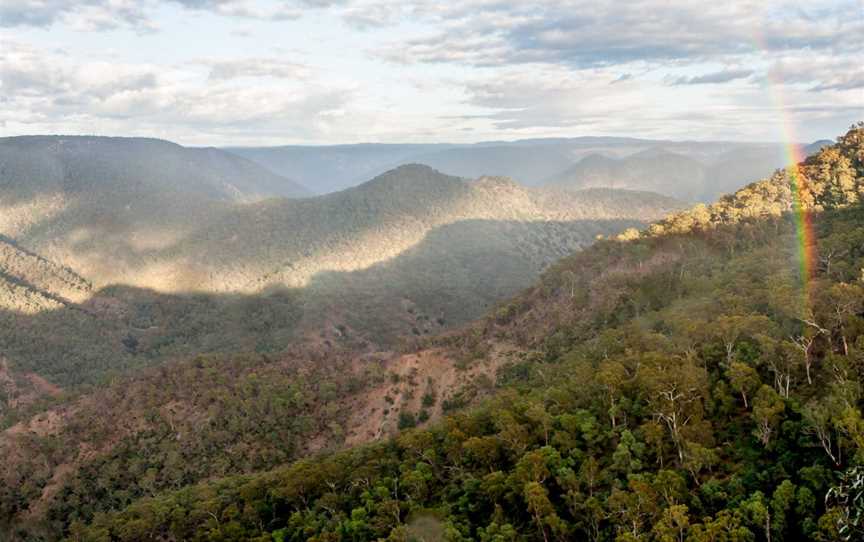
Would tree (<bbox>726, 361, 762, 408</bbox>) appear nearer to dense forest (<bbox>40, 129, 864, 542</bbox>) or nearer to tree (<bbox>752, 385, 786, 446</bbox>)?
dense forest (<bbox>40, 129, 864, 542</bbox>)

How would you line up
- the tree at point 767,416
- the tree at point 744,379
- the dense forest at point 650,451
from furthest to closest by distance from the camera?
1. the tree at point 744,379
2. the tree at point 767,416
3. the dense forest at point 650,451

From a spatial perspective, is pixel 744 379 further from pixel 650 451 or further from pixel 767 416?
pixel 650 451

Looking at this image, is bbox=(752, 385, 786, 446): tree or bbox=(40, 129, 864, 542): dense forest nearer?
bbox=(40, 129, 864, 542): dense forest

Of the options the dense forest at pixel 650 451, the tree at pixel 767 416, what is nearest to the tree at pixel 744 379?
the dense forest at pixel 650 451

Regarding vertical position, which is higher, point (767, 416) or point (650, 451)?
point (767, 416)

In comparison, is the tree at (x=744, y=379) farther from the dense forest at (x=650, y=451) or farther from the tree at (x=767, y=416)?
the tree at (x=767, y=416)

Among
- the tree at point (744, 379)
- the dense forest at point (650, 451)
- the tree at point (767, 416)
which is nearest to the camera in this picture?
the dense forest at point (650, 451)

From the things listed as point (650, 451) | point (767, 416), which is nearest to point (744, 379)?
point (767, 416)

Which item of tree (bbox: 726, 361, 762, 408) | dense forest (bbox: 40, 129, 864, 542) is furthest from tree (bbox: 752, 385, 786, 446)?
tree (bbox: 726, 361, 762, 408)
